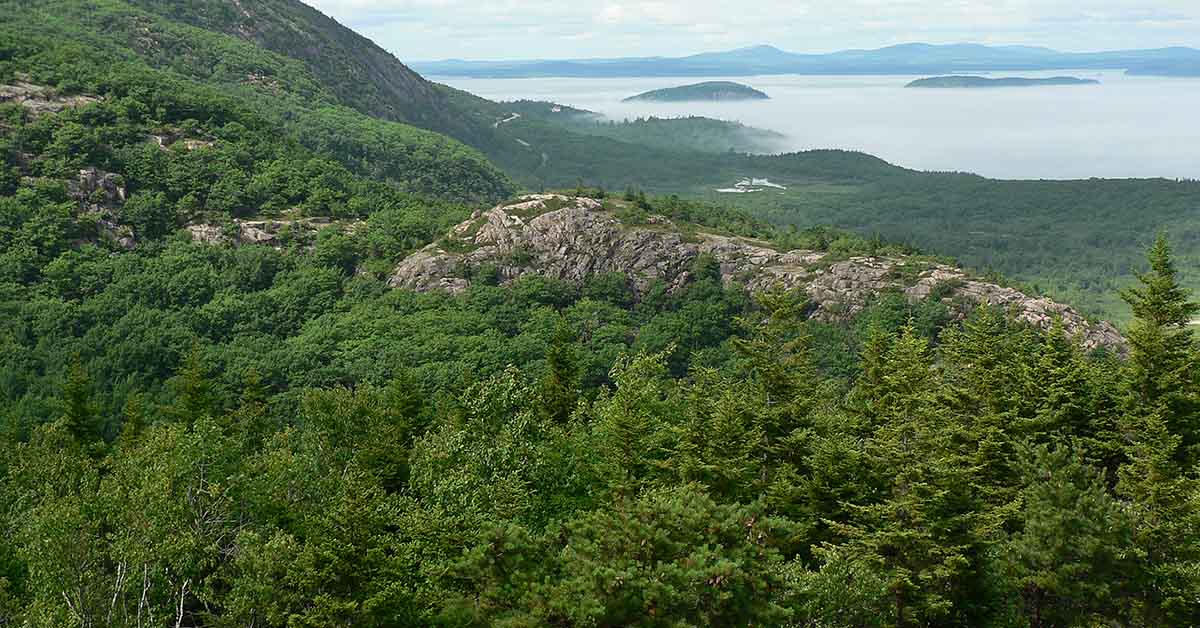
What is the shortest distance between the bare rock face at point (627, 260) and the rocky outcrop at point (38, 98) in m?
55.9

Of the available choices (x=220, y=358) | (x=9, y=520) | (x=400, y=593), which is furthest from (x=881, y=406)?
(x=220, y=358)

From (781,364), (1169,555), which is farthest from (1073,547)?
(781,364)

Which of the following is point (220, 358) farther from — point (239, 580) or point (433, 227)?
point (239, 580)

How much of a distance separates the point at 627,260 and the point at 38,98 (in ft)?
277

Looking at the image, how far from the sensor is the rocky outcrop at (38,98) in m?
127

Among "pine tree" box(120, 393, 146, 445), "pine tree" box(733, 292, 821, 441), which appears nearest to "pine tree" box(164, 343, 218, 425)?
"pine tree" box(120, 393, 146, 445)

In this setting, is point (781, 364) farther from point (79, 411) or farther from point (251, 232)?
point (251, 232)

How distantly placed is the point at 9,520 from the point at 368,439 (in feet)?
60.2

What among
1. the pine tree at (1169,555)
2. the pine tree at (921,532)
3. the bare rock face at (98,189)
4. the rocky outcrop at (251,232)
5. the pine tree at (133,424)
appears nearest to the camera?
the pine tree at (1169,555)

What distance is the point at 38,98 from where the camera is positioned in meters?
130

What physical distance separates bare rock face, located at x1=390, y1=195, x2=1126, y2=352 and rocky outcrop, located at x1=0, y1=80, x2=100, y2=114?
2201 inches

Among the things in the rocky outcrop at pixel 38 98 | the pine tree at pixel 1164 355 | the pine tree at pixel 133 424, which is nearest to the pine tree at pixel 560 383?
the pine tree at pixel 133 424

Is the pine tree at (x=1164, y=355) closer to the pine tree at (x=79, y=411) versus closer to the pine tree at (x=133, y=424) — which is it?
the pine tree at (x=133, y=424)

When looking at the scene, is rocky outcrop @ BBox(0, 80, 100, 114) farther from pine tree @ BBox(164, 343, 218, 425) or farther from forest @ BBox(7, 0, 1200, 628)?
pine tree @ BBox(164, 343, 218, 425)
